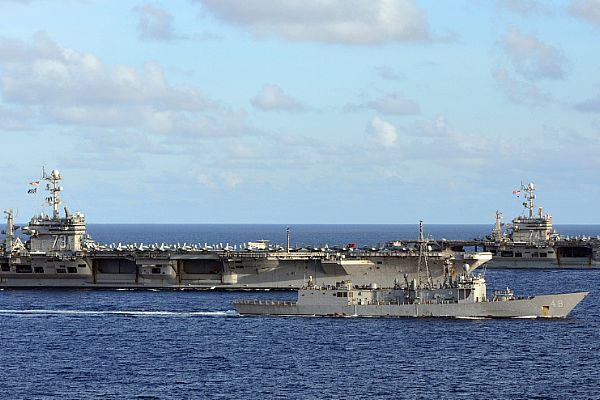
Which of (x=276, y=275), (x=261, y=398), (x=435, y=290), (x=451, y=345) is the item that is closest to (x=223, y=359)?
(x=261, y=398)

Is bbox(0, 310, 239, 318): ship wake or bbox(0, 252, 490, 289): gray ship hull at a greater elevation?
bbox(0, 252, 490, 289): gray ship hull

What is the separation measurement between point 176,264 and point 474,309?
85.9ft

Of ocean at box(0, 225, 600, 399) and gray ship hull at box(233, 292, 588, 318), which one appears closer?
ocean at box(0, 225, 600, 399)

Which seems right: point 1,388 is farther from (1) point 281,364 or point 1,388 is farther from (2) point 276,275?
(2) point 276,275

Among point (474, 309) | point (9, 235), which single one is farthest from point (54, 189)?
point (474, 309)

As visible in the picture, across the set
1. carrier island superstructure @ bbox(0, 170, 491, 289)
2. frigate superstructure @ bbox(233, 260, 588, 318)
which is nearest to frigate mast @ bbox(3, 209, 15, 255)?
carrier island superstructure @ bbox(0, 170, 491, 289)

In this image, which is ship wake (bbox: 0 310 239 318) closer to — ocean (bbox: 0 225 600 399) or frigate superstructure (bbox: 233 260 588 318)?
ocean (bbox: 0 225 600 399)

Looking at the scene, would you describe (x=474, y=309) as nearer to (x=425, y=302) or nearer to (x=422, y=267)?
(x=425, y=302)

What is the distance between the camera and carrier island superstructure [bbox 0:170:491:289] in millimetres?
74438

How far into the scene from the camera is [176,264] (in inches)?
3113

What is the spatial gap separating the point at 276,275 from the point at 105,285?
42.8 ft

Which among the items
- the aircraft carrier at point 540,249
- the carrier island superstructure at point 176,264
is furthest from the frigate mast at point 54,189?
the aircraft carrier at point 540,249

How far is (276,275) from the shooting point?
7700cm

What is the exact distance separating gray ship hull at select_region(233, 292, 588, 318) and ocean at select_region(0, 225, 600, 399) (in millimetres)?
578
